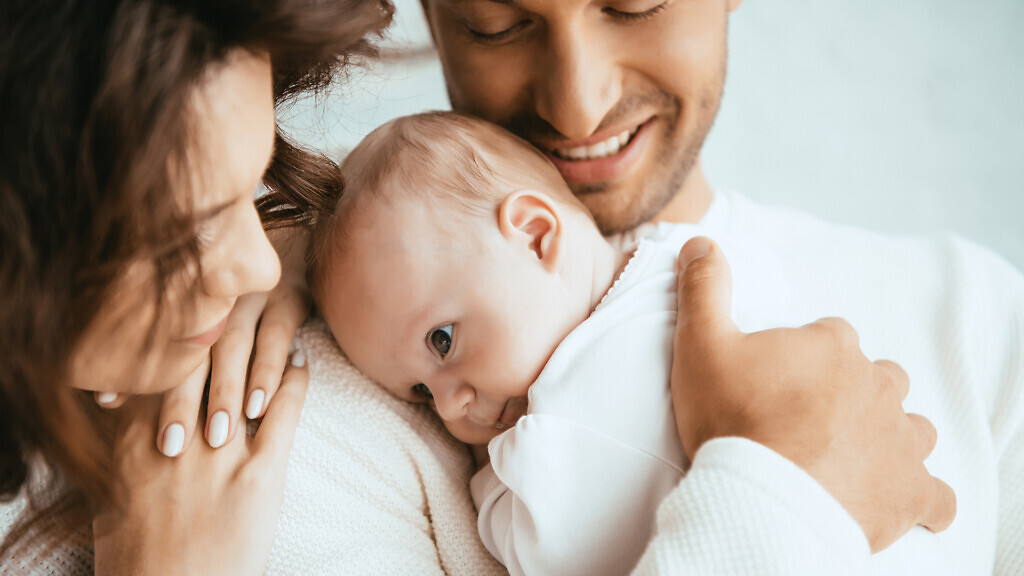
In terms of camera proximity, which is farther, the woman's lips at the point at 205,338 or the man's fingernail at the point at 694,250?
the man's fingernail at the point at 694,250

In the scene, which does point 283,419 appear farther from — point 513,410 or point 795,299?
point 795,299

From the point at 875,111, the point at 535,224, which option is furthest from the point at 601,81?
the point at 875,111

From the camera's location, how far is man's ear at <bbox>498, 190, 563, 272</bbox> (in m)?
1.12

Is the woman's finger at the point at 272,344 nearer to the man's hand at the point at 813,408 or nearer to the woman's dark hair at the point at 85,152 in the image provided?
the woman's dark hair at the point at 85,152

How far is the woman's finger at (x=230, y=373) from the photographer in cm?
99

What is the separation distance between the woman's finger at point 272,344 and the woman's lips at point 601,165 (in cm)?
65

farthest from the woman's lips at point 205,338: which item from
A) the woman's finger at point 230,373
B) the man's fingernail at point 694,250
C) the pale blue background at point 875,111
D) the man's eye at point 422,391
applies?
the pale blue background at point 875,111

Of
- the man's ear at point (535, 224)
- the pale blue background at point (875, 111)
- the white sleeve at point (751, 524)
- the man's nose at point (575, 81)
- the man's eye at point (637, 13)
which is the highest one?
the man's eye at point (637, 13)

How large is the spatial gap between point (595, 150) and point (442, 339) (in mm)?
642

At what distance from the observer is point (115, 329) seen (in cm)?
76

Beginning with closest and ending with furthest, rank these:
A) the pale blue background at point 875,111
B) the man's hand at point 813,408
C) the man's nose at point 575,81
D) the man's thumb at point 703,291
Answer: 1. the man's hand at point 813,408
2. the man's thumb at point 703,291
3. the man's nose at point 575,81
4. the pale blue background at point 875,111

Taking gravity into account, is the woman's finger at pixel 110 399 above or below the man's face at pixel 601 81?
below

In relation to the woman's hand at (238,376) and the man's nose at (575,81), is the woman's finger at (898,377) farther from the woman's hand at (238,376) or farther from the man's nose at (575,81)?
the woman's hand at (238,376)

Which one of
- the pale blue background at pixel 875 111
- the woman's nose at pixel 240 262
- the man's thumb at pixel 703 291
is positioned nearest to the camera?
the woman's nose at pixel 240 262
